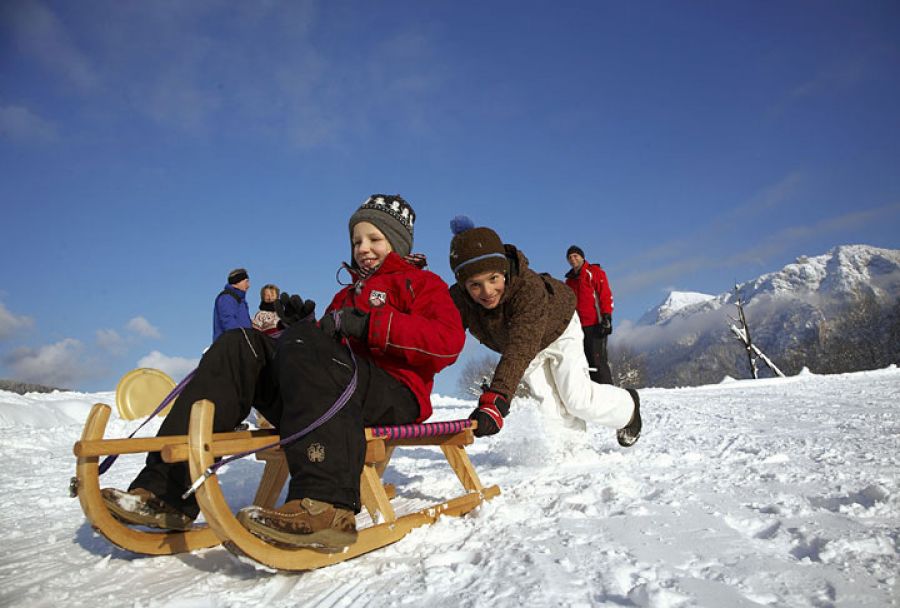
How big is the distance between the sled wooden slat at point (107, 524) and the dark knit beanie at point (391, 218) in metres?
1.54

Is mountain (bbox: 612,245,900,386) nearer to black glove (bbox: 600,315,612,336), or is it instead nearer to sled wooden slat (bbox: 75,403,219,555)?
black glove (bbox: 600,315,612,336)

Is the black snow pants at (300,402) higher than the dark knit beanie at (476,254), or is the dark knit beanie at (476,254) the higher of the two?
the dark knit beanie at (476,254)

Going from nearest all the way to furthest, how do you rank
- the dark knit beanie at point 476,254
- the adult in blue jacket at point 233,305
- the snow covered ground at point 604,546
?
the snow covered ground at point 604,546
the dark knit beanie at point 476,254
the adult in blue jacket at point 233,305

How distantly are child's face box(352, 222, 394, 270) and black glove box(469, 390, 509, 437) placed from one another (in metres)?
0.89

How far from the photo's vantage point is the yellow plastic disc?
7.73 metres

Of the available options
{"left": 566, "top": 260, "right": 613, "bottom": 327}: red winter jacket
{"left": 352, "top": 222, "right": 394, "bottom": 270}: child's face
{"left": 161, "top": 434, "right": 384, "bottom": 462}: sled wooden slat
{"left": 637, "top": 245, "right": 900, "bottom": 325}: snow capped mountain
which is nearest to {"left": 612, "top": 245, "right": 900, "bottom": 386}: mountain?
{"left": 637, "top": 245, "right": 900, "bottom": 325}: snow capped mountain

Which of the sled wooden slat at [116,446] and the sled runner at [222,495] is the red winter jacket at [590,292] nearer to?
the sled runner at [222,495]

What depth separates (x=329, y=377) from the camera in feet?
6.19

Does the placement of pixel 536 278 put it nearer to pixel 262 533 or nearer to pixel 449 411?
pixel 262 533

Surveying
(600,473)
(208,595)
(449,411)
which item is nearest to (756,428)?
(600,473)

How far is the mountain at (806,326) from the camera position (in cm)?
5116

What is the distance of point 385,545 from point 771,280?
21751 centimetres

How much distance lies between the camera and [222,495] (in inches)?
58.2

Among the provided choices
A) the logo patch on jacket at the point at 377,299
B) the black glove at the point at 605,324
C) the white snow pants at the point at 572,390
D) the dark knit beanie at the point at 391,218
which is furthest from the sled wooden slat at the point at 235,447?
the black glove at the point at 605,324
